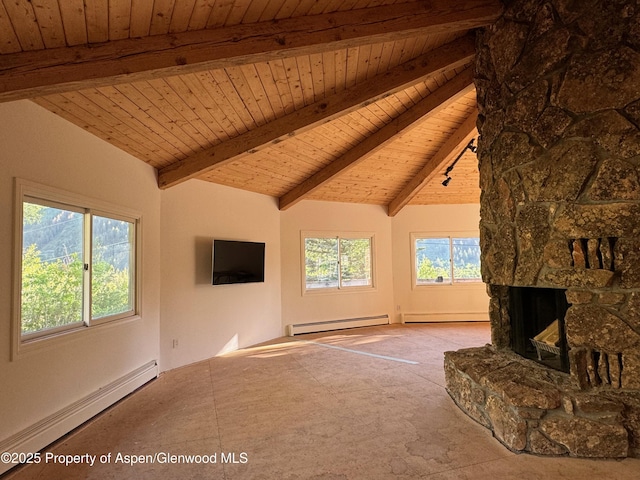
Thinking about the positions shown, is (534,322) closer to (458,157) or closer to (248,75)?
(248,75)

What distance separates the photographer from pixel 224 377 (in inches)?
167

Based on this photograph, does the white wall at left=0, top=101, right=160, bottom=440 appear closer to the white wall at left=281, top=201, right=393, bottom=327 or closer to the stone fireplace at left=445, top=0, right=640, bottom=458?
the white wall at left=281, top=201, right=393, bottom=327

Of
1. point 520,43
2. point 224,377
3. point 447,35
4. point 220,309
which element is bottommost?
point 224,377

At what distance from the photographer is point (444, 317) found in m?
7.64

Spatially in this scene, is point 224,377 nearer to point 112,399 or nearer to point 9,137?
point 112,399

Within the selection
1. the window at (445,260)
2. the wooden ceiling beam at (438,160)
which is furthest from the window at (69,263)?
the window at (445,260)

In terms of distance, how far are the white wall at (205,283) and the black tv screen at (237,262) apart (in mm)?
142

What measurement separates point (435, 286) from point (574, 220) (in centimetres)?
550

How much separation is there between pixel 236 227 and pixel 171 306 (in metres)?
1.62

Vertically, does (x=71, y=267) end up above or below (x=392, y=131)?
below

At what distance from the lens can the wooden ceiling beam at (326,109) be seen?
3.32 m

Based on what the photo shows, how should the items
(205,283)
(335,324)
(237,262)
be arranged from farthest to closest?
(335,324) < (237,262) < (205,283)

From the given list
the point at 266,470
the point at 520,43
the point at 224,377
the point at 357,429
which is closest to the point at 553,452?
the point at 357,429

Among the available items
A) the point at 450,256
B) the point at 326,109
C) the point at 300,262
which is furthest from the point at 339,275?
the point at 326,109
